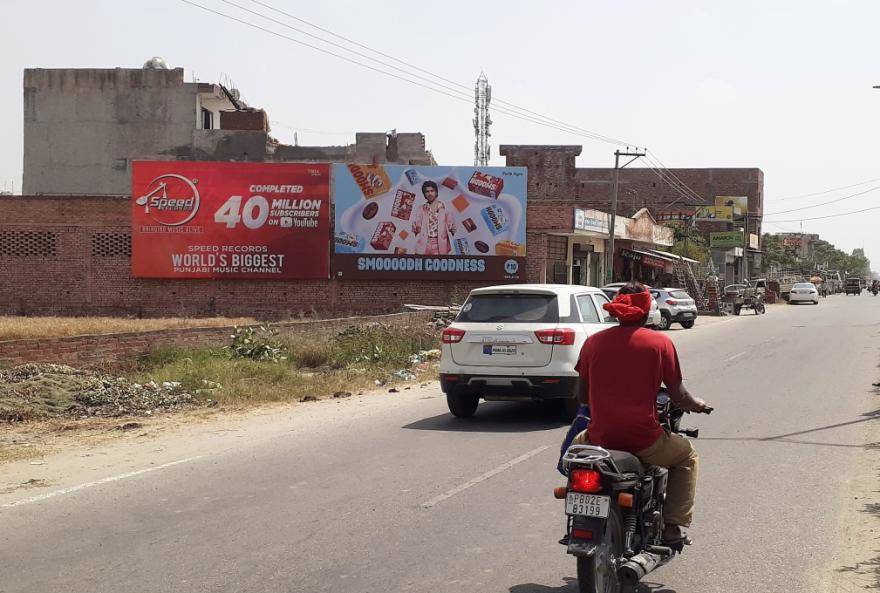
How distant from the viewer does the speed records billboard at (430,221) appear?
3975 centimetres

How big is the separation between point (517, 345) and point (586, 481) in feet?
22.4

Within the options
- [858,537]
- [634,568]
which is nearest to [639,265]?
[858,537]

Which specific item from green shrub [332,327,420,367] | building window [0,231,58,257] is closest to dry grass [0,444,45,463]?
green shrub [332,327,420,367]

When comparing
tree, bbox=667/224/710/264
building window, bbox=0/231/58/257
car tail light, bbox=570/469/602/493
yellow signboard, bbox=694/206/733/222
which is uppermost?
yellow signboard, bbox=694/206/733/222

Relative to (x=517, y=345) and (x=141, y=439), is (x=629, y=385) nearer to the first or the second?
(x=517, y=345)

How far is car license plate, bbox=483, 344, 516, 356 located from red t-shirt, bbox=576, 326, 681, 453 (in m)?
6.34

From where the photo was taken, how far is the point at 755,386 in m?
16.0

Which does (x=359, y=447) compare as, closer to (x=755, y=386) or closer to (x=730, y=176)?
(x=755, y=386)

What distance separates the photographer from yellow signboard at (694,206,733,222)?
312 feet

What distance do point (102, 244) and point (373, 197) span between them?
37.1 ft

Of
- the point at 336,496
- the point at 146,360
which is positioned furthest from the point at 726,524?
the point at 146,360

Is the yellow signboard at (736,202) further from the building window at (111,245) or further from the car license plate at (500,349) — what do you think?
the car license plate at (500,349)

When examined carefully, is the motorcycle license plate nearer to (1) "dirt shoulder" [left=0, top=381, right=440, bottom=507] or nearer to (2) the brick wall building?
(1) "dirt shoulder" [left=0, top=381, right=440, bottom=507]

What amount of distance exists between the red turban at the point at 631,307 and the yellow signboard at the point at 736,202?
98091 mm
